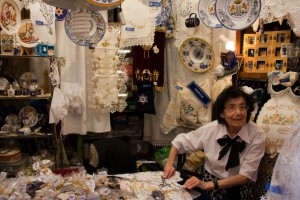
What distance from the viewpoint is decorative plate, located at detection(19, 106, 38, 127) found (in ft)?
11.7

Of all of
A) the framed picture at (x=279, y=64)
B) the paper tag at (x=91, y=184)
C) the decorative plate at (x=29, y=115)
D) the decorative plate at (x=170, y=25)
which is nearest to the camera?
the paper tag at (x=91, y=184)

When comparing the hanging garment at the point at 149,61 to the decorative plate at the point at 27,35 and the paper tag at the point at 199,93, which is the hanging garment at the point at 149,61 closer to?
the paper tag at the point at 199,93

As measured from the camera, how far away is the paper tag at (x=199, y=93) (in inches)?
148

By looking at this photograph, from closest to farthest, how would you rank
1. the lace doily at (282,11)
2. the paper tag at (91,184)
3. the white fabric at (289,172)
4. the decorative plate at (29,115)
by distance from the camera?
the white fabric at (289,172)
the paper tag at (91,184)
the lace doily at (282,11)
the decorative plate at (29,115)

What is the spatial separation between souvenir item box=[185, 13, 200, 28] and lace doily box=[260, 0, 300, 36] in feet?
4.00

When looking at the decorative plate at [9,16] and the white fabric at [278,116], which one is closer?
the white fabric at [278,116]

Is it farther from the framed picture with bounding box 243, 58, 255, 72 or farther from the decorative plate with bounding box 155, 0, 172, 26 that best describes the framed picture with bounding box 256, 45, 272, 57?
the decorative plate with bounding box 155, 0, 172, 26

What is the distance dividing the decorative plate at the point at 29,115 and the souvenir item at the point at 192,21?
6.50 feet

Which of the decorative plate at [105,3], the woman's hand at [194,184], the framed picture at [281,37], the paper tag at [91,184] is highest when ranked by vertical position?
the decorative plate at [105,3]

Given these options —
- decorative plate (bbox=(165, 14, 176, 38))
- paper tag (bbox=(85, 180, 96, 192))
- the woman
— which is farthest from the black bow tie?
decorative plate (bbox=(165, 14, 176, 38))

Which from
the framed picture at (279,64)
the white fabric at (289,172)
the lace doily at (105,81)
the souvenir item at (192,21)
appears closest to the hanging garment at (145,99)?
the lace doily at (105,81)

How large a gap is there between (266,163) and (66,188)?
1629 mm

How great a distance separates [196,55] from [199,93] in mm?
465

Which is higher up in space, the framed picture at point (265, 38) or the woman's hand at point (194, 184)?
the framed picture at point (265, 38)
